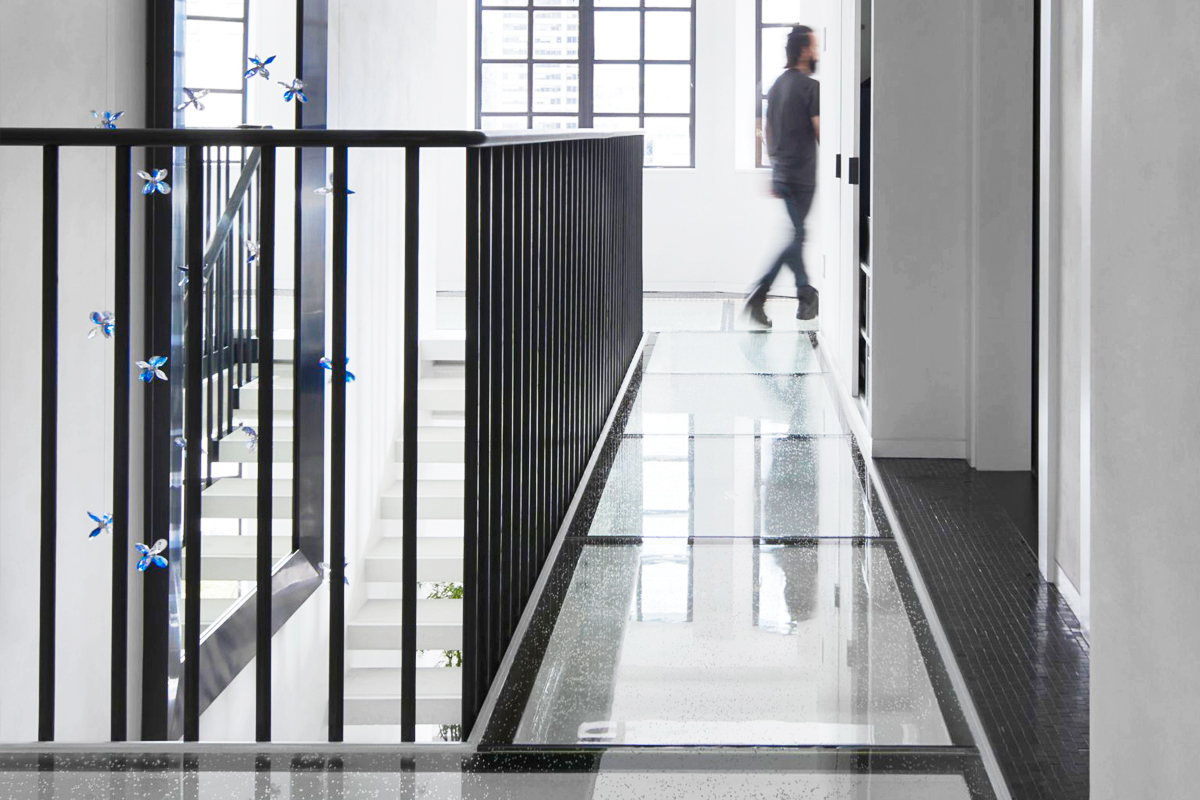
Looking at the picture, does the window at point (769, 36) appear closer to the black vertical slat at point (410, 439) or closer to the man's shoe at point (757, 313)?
the man's shoe at point (757, 313)

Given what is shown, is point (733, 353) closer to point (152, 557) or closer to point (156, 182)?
point (156, 182)

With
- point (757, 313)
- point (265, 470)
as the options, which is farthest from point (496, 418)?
point (757, 313)

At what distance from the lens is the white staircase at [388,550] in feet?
16.9

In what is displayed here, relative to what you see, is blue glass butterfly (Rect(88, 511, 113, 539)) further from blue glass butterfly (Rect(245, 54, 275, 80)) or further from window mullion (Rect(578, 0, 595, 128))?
window mullion (Rect(578, 0, 595, 128))

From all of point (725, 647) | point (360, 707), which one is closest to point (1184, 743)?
point (725, 647)

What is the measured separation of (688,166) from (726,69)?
0.87 m

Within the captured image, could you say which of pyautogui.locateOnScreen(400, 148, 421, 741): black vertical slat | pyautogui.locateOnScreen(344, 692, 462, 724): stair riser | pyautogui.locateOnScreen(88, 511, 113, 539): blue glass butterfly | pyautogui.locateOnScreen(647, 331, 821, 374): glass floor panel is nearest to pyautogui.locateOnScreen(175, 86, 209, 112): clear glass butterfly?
pyautogui.locateOnScreen(88, 511, 113, 539): blue glass butterfly

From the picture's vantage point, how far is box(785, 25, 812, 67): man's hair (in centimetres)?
721

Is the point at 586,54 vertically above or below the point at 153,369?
above

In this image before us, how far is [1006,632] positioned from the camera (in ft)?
7.94

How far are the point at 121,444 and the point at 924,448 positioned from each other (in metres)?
2.71

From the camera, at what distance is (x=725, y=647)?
2352mm

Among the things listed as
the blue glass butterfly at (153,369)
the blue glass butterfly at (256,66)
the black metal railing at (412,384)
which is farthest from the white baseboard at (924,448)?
the blue glass butterfly at (256,66)

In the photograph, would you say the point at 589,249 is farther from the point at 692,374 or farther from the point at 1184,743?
the point at 1184,743
